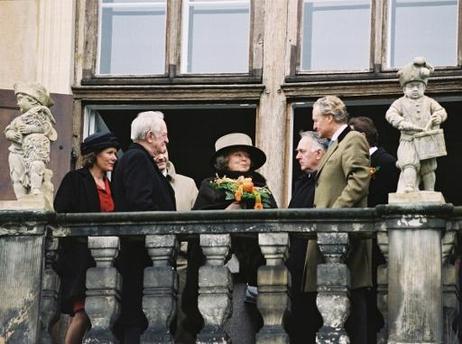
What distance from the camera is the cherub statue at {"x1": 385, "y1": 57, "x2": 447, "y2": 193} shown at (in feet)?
47.2

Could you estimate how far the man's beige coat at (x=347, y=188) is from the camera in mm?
14562

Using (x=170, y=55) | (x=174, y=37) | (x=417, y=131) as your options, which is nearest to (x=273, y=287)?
(x=417, y=131)

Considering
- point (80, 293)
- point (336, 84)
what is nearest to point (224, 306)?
point (80, 293)

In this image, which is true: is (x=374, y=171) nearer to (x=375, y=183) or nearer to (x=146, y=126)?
(x=375, y=183)

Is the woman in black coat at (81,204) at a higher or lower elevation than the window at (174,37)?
lower

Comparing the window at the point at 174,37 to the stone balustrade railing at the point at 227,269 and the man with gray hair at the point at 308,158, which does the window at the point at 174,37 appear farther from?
the stone balustrade railing at the point at 227,269

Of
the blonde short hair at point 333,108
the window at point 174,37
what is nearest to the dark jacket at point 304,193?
the blonde short hair at point 333,108

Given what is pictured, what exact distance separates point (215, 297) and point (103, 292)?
29.1 inches

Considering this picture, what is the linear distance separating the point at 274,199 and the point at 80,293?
61.1 inches

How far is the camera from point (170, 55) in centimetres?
1684

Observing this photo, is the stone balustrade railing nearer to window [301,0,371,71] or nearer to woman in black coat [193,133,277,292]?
woman in black coat [193,133,277,292]

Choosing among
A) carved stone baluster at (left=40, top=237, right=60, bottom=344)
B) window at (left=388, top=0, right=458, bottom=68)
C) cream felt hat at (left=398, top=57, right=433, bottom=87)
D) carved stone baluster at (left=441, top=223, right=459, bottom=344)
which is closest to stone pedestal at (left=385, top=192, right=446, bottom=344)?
carved stone baluster at (left=441, top=223, right=459, bottom=344)

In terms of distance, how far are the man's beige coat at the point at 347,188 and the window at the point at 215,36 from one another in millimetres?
2118

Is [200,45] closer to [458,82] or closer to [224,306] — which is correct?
[458,82]
